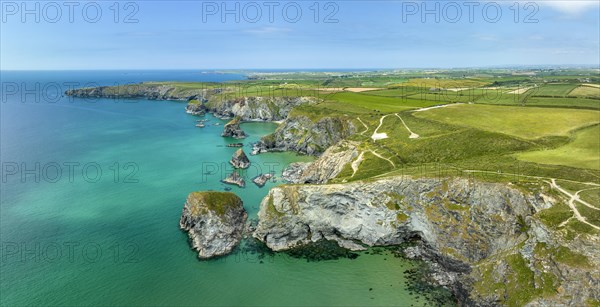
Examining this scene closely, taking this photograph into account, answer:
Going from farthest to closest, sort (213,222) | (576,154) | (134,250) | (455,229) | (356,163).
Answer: (356,163) → (576,154) → (213,222) → (134,250) → (455,229)

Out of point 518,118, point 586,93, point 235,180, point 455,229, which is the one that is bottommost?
point 455,229

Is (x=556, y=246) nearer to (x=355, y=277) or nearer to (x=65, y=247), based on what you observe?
(x=355, y=277)

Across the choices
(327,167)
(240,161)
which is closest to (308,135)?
(240,161)

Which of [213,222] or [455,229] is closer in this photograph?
[455,229]

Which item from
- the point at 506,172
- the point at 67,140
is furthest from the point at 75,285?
the point at 67,140

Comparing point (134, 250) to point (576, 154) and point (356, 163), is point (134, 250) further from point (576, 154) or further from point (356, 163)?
point (576, 154)

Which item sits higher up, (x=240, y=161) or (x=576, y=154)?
(x=576, y=154)
